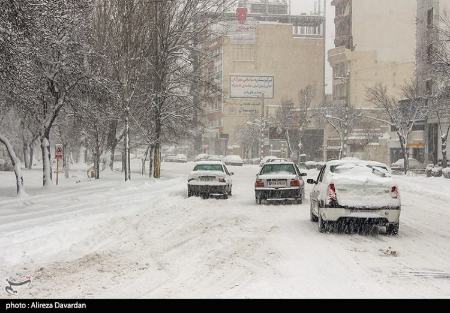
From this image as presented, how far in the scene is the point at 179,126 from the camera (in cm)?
3906

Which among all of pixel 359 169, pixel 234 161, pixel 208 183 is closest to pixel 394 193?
pixel 359 169

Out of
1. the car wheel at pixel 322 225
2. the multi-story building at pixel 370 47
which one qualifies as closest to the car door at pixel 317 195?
the car wheel at pixel 322 225

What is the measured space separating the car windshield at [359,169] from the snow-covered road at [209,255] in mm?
1356

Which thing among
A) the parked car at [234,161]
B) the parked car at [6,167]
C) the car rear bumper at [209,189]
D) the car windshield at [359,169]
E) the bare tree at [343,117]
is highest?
the bare tree at [343,117]

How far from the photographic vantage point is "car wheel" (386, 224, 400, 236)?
13.2m

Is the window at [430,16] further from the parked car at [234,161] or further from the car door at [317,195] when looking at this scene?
the car door at [317,195]

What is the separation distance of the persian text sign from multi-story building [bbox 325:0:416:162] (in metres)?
14.2

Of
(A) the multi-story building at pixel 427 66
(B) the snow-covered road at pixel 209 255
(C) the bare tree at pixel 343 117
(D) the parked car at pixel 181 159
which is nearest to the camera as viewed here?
(B) the snow-covered road at pixel 209 255

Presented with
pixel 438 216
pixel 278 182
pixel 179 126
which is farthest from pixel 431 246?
pixel 179 126

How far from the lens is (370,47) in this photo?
105 metres

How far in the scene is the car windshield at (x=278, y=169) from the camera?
72.8 feet

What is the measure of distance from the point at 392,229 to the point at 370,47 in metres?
95.7

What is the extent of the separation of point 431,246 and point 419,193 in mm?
17698

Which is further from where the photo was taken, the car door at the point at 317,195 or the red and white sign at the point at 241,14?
the red and white sign at the point at 241,14
